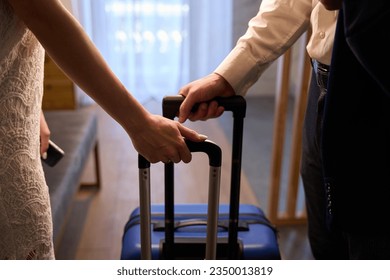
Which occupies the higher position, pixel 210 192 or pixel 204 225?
pixel 210 192

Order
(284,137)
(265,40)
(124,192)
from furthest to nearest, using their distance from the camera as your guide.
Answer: (124,192) < (284,137) < (265,40)

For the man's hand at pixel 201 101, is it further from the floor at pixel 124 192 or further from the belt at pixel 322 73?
the floor at pixel 124 192

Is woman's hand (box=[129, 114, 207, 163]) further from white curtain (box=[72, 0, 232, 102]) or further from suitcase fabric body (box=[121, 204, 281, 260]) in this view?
white curtain (box=[72, 0, 232, 102])

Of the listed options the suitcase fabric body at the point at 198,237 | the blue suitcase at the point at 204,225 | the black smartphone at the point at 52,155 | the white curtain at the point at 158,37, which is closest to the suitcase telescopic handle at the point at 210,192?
the blue suitcase at the point at 204,225

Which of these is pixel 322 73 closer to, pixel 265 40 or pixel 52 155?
pixel 265 40

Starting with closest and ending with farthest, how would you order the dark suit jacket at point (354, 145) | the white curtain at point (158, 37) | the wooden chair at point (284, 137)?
the dark suit jacket at point (354, 145) → the wooden chair at point (284, 137) → the white curtain at point (158, 37)

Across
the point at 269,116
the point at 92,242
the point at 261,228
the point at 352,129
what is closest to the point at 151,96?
the point at 269,116

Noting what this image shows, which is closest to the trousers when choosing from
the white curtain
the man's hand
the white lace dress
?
the man's hand

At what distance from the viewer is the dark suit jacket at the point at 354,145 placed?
0.67m

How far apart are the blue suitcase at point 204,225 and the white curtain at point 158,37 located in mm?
2614

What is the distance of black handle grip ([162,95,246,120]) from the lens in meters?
0.91

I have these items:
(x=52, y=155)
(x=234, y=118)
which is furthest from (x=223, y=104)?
(x=52, y=155)

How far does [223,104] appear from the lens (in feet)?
3.05

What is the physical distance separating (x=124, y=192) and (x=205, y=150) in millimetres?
1604
